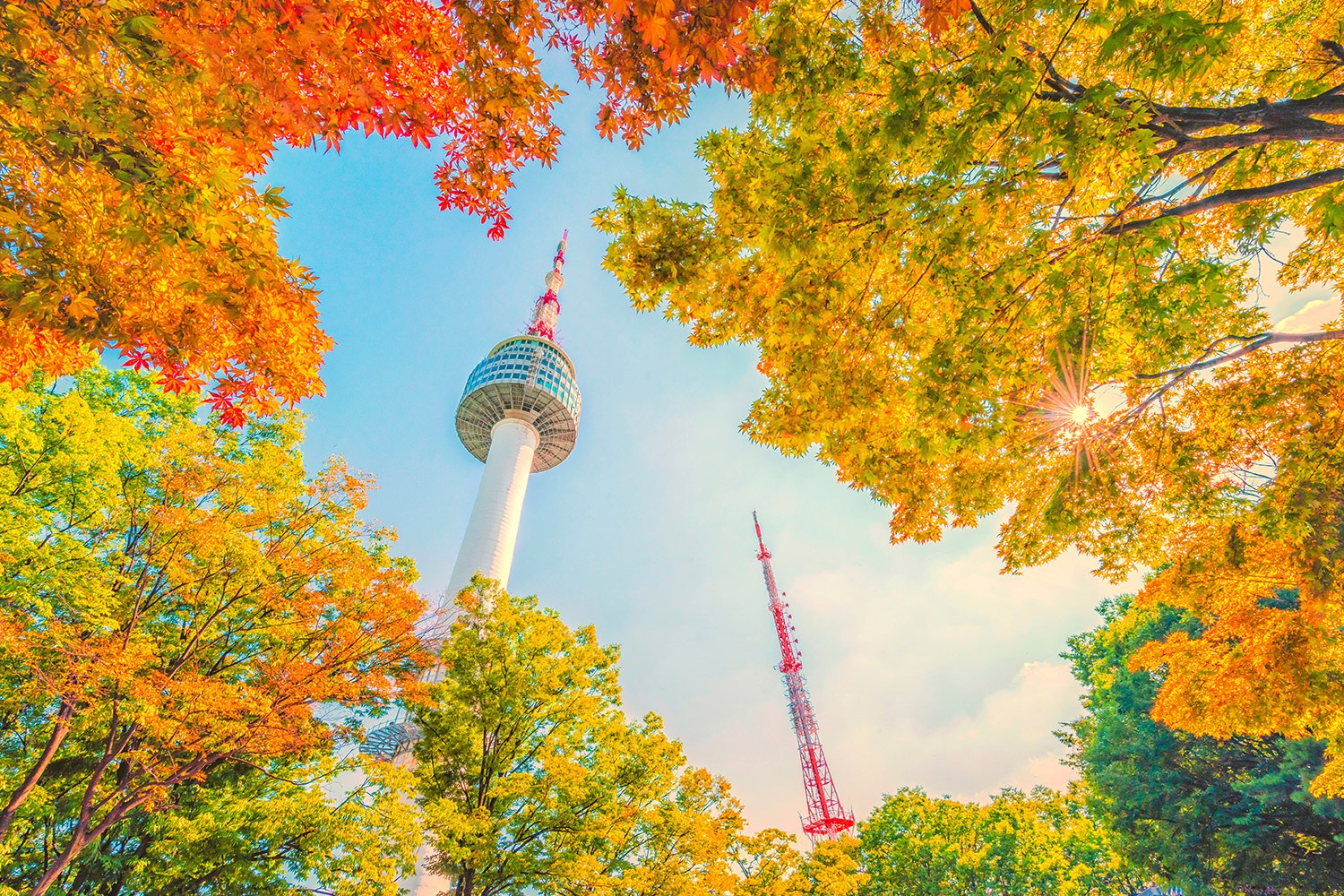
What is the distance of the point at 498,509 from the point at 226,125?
36.9 meters

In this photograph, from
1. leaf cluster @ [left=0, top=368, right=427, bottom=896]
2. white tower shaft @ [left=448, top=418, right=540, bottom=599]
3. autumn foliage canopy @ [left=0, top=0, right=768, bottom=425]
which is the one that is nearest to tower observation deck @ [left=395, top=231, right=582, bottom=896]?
white tower shaft @ [left=448, top=418, right=540, bottom=599]

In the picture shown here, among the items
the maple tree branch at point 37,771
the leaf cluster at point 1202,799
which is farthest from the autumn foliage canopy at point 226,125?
the leaf cluster at point 1202,799

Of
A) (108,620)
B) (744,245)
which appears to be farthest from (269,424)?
(744,245)

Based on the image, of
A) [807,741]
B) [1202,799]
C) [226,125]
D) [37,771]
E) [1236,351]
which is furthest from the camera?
[807,741]

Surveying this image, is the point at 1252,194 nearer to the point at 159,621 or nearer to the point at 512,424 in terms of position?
the point at 159,621

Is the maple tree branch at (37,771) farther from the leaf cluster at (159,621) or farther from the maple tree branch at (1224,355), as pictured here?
the maple tree branch at (1224,355)

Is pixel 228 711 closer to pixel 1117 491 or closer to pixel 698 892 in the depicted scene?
pixel 698 892

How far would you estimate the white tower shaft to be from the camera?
116 feet

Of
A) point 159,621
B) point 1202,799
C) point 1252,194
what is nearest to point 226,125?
point 1252,194

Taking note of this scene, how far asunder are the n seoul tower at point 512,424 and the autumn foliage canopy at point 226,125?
33.4m

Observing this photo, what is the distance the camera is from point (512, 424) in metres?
43.5

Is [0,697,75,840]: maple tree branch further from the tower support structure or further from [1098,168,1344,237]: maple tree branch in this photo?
the tower support structure

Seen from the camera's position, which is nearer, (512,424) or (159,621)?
(159,621)

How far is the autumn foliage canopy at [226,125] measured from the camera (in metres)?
2.62
